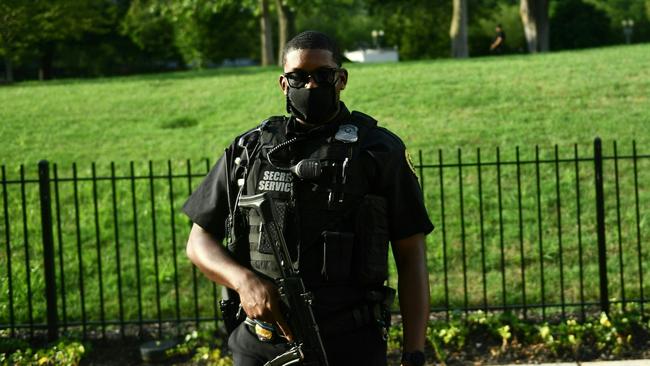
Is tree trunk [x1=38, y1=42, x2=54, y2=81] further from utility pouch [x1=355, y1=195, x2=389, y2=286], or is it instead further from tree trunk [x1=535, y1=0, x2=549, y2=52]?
utility pouch [x1=355, y1=195, x2=389, y2=286]

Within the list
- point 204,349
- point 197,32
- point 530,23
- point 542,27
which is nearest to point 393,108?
point 204,349

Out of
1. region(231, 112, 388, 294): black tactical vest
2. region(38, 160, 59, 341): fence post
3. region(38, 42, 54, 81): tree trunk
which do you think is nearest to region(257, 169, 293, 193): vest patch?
region(231, 112, 388, 294): black tactical vest

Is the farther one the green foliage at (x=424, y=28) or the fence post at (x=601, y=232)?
the green foliage at (x=424, y=28)

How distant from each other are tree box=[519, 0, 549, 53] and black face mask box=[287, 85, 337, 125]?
103 feet

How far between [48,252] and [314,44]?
15.5 feet

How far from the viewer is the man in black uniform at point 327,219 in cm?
301

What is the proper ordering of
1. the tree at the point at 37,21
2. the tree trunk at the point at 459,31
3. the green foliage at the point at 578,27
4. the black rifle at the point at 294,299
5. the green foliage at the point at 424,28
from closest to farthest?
the black rifle at the point at 294,299 → the tree at the point at 37,21 → the tree trunk at the point at 459,31 → the green foliage at the point at 578,27 → the green foliage at the point at 424,28

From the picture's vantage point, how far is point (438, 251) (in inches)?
344

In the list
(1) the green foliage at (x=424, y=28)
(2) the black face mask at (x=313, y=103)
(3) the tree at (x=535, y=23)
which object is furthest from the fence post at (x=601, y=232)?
(1) the green foliage at (x=424, y=28)

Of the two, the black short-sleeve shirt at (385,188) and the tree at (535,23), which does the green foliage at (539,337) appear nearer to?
the black short-sleeve shirt at (385,188)

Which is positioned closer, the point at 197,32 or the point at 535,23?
the point at 535,23

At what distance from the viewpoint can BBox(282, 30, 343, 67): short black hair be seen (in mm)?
3068

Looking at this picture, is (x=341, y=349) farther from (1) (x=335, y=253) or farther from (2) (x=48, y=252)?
(2) (x=48, y=252)

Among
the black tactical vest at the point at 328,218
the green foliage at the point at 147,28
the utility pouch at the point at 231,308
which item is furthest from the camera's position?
the green foliage at the point at 147,28
